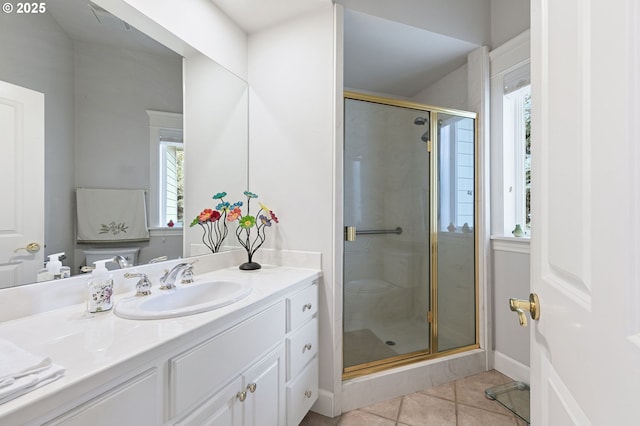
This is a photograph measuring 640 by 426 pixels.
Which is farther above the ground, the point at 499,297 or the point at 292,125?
the point at 292,125

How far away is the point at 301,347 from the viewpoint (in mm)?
1484

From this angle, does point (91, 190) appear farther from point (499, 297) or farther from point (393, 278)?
point (499, 297)

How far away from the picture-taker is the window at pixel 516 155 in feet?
6.88

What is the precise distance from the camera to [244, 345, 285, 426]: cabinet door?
1094 millimetres

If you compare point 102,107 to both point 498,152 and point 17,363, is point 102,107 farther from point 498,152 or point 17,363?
point 498,152

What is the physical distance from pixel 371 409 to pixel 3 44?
2324mm

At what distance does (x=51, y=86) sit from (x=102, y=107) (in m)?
0.16

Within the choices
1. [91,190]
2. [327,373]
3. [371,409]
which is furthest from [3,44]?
[371,409]

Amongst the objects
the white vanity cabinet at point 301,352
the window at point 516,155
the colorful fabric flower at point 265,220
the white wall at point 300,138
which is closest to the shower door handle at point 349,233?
the white wall at point 300,138

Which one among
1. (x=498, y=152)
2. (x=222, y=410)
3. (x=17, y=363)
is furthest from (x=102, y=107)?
(x=498, y=152)

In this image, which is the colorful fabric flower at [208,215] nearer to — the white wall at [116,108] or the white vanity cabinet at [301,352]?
the white wall at [116,108]

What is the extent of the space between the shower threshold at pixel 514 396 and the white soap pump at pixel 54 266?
7.77 ft

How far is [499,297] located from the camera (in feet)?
7.02

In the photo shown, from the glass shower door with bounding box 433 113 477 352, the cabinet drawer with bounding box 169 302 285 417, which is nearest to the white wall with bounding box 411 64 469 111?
the glass shower door with bounding box 433 113 477 352
